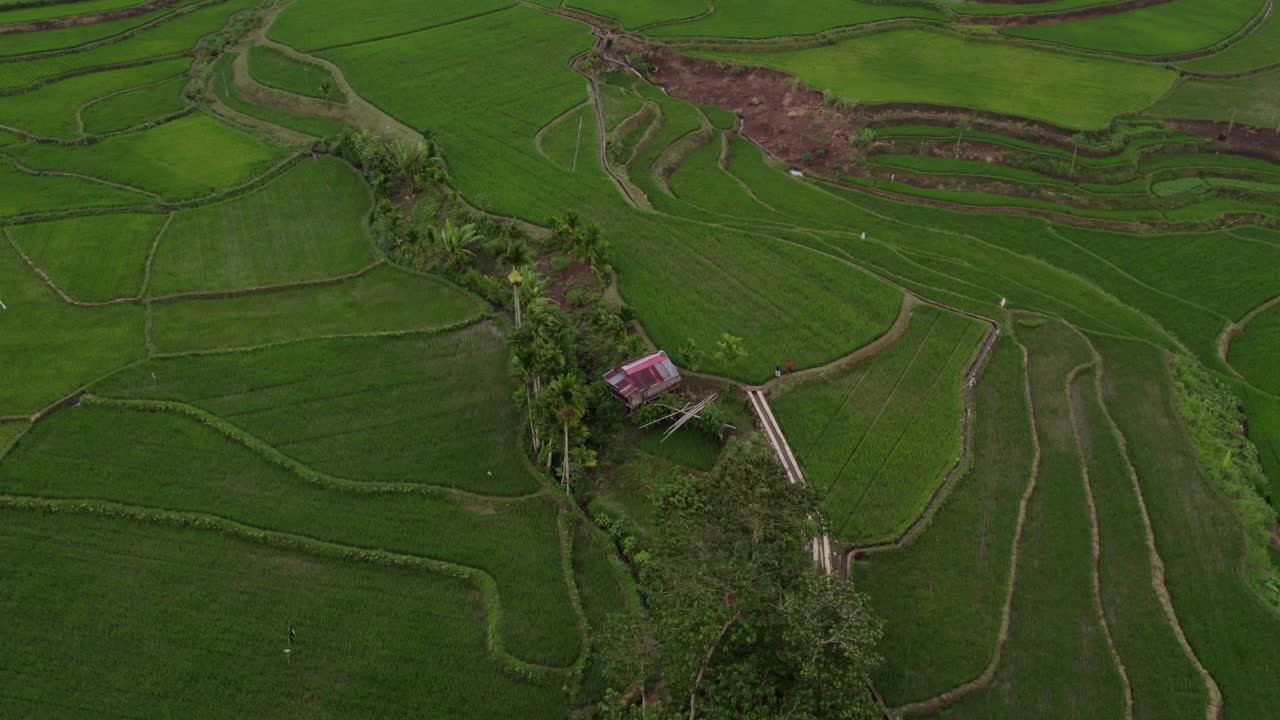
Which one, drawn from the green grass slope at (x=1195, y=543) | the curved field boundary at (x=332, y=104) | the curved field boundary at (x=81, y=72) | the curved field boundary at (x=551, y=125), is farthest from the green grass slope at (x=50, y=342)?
the green grass slope at (x=1195, y=543)

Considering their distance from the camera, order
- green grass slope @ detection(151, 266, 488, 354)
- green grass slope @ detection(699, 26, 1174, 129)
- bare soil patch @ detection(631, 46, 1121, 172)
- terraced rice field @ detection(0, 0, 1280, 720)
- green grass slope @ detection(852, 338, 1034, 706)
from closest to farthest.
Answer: green grass slope @ detection(852, 338, 1034, 706), terraced rice field @ detection(0, 0, 1280, 720), green grass slope @ detection(151, 266, 488, 354), bare soil patch @ detection(631, 46, 1121, 172), green grass slope @ detection(699, 26, 1174, 129)

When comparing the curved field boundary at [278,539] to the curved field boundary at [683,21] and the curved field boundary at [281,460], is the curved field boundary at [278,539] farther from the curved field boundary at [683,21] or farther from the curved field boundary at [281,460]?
the curved field boundary at [683,21]

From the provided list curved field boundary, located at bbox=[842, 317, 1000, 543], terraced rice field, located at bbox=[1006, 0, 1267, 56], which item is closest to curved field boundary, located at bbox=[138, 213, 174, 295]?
curved field boundary, located at bbox=[842, 317, 1000, 543]

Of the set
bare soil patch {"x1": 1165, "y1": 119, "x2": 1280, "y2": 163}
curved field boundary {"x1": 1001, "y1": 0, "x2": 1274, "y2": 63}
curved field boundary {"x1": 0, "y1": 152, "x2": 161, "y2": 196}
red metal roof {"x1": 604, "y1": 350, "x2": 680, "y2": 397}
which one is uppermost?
curved field boundary {"x1": 1001, "y1": 0, "x2": 1274, "y2": 63}

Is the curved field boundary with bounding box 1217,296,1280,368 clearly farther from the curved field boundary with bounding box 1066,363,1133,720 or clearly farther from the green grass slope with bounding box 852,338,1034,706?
the green grass slope with bounding box 852,338,1034,706

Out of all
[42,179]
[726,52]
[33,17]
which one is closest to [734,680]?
[42,179]

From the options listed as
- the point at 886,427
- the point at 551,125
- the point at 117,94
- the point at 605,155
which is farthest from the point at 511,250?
the point at 117,94
